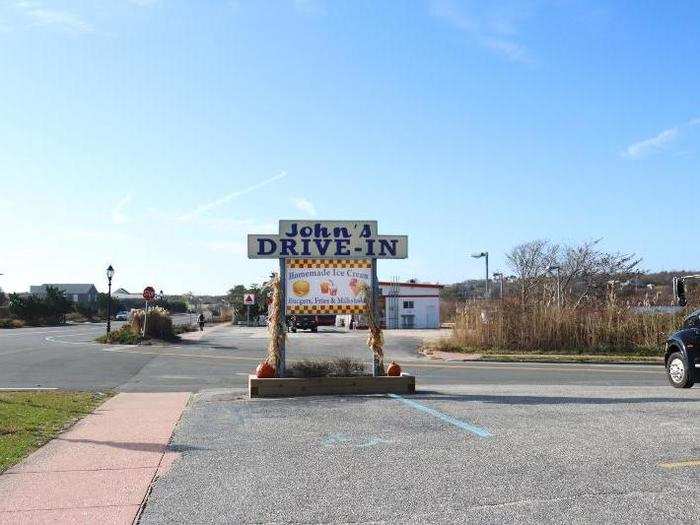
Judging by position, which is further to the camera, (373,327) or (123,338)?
(123,338)

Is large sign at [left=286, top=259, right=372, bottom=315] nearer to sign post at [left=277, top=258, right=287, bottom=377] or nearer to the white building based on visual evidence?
sign post at [left=277, top=258, right=287, bottom=377]

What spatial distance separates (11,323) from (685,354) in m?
59.3

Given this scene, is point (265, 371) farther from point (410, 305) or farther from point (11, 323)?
point (11, 323)

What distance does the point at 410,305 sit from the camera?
57531 millimetres

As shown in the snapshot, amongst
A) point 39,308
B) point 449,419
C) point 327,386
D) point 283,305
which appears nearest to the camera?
point 449,419

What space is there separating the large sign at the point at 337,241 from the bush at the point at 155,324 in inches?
954

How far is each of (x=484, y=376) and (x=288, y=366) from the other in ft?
24.3

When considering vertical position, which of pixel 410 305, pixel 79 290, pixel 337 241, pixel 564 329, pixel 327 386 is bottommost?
pixel 327 386

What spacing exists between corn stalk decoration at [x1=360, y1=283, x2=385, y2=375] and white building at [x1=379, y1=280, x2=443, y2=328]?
42.1 m

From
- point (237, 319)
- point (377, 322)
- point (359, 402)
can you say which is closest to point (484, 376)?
point (377, 322)

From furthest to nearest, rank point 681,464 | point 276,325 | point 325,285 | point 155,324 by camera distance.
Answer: point 155,324 → point 325,285 → point 276,325 → point 681,464

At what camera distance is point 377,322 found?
46.7ft

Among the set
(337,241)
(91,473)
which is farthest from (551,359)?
(91,473)

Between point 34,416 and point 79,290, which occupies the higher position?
point 79,290
